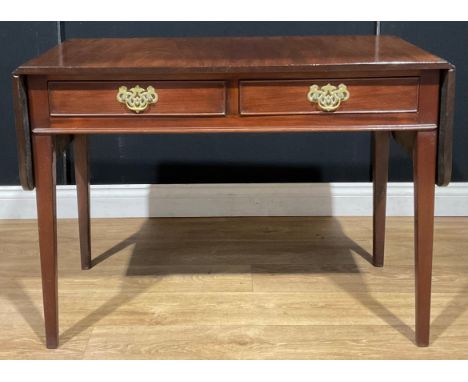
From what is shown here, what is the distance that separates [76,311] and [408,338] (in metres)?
1.03

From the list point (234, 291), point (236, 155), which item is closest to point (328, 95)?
point (234, 291)

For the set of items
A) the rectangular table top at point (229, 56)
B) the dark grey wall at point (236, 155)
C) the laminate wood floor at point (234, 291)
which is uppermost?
the rectangular table top at point (229, 56)

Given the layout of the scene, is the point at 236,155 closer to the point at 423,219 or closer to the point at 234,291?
the point at 234,291

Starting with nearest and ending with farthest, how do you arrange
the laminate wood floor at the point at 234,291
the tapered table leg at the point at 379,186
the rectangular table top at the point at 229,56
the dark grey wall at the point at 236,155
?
the rectangular table top at the point at 229,56 < the laminate wood floor at the point at 234,291 < the tapered table leg at the point at 379,186 < the dark grey wall at the point at 236,155

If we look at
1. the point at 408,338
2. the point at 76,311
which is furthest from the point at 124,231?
the point at 408,338

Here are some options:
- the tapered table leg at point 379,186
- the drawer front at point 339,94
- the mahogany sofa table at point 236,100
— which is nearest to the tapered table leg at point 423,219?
the mahogany sofa table at point 236,100

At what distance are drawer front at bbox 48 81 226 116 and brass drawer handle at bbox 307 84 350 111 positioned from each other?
0.24 metres

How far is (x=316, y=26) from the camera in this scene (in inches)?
120

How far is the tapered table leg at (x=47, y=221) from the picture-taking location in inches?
80.1

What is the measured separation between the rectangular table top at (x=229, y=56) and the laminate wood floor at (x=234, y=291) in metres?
0.79

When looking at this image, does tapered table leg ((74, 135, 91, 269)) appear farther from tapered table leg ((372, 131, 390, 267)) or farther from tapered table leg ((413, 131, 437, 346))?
tapered table leg ((413, 131, 437, 346))

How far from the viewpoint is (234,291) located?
99.3 inches

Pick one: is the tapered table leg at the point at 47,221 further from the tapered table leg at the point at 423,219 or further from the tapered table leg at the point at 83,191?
the tapered table leg at the point at 423,219

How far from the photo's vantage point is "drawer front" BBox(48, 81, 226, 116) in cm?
200
